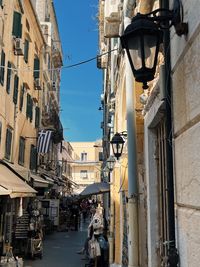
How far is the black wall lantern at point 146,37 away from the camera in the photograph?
132 inches

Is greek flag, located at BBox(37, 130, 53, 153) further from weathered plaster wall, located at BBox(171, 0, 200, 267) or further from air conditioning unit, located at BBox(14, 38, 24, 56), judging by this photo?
weathered plaster wall, located at BBox(171, 0, 200, 267)

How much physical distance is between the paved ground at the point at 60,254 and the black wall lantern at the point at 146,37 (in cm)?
1239

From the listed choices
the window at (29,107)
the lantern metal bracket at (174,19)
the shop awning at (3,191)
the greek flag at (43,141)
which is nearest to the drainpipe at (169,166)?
the lantern metal bracket at (174,19)

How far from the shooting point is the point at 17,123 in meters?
19.0

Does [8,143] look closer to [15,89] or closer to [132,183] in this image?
[15,89]

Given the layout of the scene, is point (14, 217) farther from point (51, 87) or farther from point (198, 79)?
point (51, 87)

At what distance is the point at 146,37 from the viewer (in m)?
3.39

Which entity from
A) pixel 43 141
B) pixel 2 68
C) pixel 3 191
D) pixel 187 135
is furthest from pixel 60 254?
pixel 187 135

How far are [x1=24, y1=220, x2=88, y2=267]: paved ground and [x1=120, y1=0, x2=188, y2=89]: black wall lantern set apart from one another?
488 inches

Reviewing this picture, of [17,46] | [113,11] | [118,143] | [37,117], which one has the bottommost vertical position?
[118,143]

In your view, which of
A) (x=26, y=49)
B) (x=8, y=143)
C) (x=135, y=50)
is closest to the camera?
(x=135, y=50)

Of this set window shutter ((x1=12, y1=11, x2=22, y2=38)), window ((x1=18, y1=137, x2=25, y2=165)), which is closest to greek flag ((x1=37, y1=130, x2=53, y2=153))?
window ((x1=18, y1=137, x2=25, y2=165))

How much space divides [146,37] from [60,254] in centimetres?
1540

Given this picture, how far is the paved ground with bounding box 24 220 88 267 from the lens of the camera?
14.7m
